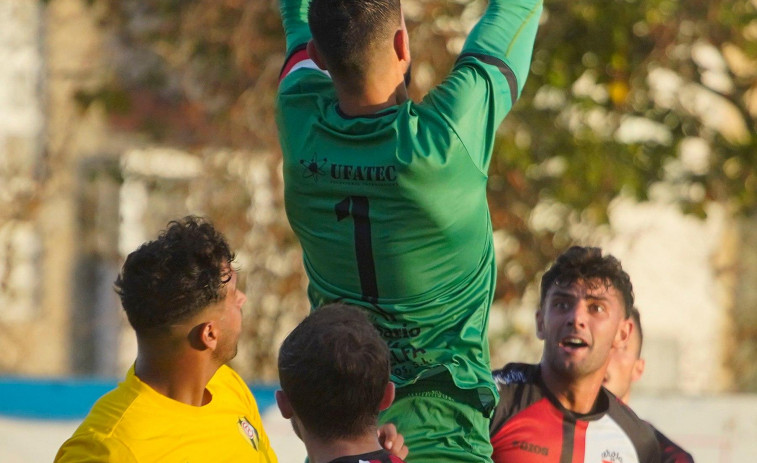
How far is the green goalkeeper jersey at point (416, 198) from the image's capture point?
113 inches

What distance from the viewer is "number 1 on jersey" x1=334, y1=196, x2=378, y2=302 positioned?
116 inches

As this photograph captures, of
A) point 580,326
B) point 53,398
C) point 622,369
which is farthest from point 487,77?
point 53,398

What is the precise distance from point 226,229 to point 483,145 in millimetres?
5840

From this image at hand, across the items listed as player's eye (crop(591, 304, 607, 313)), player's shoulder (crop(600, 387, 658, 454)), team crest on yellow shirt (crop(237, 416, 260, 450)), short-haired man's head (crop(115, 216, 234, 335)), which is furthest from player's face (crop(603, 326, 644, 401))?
short-haired man's head (crop(115, 216, 234, 335))

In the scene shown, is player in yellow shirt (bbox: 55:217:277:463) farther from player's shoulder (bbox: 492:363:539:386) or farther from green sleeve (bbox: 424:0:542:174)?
player's shoulder (bbox: 492:363:539:386)

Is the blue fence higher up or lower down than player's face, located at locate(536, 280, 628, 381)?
lower down

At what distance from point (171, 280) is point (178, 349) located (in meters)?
0.20

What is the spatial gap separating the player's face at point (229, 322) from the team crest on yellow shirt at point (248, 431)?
212 mm

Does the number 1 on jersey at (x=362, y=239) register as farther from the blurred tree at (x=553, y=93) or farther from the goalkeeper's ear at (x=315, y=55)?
the blurred tree at (x=553, y=93)

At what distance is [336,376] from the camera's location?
2613 mm

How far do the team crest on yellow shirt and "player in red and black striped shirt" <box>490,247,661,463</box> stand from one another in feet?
3.17

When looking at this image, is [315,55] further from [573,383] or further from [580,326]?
[573,383]

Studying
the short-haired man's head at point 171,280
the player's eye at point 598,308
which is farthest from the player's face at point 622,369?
the short-haired man's head at point 171,280

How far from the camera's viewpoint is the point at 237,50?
8.57m
